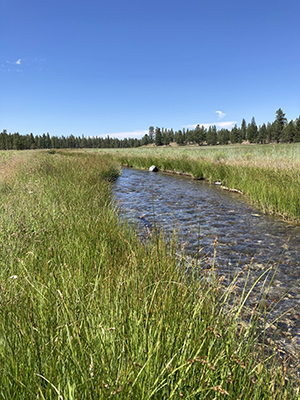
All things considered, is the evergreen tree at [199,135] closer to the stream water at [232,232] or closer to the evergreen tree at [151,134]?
the evergreen tree at [151,134]

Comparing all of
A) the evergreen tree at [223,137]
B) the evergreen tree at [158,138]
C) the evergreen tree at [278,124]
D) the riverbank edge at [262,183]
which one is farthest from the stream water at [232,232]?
the evergreen tree at [158,138]

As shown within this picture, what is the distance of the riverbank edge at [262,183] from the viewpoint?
26.6 feet

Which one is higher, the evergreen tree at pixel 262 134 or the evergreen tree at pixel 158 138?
the evergreen tree at pixel 158 138

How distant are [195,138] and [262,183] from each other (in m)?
110

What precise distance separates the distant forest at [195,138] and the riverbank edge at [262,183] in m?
68.5

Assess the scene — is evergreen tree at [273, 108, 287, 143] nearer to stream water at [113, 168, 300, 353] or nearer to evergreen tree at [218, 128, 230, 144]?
evergreen tree at [218, 128, 230, 144]

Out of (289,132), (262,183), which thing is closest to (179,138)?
(289,132)

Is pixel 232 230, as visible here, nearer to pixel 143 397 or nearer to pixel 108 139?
pixel 143 397

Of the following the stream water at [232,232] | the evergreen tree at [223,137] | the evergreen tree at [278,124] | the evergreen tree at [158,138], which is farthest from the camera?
the evergreen tree at [158,138]

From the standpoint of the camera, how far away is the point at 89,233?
3.77m

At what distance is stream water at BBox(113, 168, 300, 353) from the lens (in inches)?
147

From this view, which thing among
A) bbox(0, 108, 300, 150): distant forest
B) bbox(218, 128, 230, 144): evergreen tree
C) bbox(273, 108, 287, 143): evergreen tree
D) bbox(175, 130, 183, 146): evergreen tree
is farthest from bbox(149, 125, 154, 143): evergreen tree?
bbox(273, 108, 287, 143): evergreen tree

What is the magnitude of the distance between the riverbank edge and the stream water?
1.37 ft

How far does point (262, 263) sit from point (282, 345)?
2.20 meters
